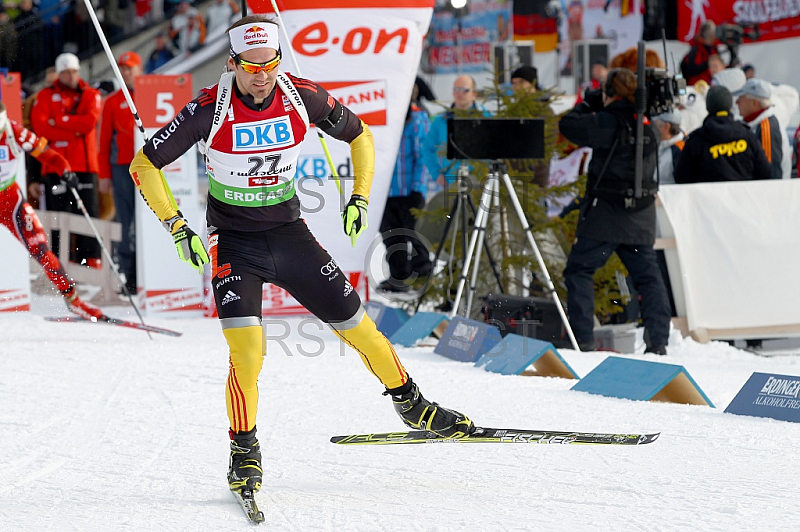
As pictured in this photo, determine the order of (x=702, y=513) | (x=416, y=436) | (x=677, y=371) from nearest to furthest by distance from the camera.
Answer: (x=702, y=513), (x=416, y=436), (x=677, y=371)

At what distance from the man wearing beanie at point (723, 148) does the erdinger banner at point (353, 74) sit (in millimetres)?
2342

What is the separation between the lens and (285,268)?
4465 mm

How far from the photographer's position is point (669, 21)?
601 inches

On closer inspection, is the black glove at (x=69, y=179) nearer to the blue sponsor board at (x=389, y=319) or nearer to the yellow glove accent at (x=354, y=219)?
the blue sponsor board at (x=389, y=319)

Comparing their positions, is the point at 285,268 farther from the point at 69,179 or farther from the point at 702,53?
the point at 702,53

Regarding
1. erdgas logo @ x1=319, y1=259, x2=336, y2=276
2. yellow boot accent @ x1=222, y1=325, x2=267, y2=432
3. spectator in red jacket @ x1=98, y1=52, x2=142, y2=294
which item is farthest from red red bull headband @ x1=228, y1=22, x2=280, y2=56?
spectator in red jacket @ x1=98, y1=52, x2=142, y2=294

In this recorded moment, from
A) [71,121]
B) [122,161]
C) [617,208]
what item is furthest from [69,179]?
[617,208]

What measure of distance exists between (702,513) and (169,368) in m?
4.34

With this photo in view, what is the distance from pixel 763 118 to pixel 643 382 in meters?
3.61

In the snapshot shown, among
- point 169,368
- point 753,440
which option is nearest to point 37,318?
point 169,368

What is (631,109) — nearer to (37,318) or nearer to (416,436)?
(416,436)

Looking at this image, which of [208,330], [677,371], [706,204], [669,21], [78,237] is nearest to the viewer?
[677,371]

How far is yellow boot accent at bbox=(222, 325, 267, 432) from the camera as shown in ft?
14.0

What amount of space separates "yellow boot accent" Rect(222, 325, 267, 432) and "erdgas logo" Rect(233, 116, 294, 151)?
27.8 inches
